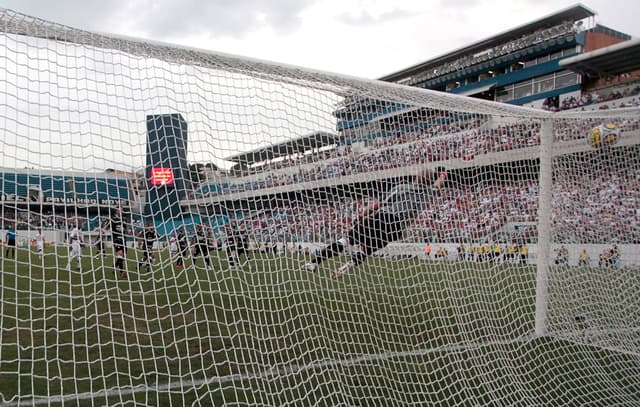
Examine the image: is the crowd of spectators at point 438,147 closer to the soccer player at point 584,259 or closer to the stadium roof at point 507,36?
the soccer player at point 584,259

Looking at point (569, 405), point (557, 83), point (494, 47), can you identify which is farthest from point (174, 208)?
point (494, 47)

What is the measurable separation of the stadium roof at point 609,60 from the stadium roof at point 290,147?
20.0 m

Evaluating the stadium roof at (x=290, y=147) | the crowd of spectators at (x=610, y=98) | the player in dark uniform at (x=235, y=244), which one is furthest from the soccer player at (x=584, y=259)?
the crowd of spectators at (x=610, y=98)

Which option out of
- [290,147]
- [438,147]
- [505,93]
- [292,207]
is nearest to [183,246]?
[292,207]

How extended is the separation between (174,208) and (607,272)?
652cm

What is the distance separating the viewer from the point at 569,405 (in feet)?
12.9

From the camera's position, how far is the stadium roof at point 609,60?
21.1m

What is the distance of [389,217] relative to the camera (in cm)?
565

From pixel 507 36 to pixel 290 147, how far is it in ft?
115

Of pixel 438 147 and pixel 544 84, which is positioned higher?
pixel 544 84

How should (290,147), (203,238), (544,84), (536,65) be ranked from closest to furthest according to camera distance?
(290,147) → (203,238) → (544,84) → (536,65)

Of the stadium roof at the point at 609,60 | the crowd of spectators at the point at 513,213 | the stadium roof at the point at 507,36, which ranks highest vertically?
the stadium roof at the point at 507,36

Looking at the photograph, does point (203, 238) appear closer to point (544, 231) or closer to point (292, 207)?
point (292, 207)

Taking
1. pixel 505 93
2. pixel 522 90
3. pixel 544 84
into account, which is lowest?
pixel 544 84
